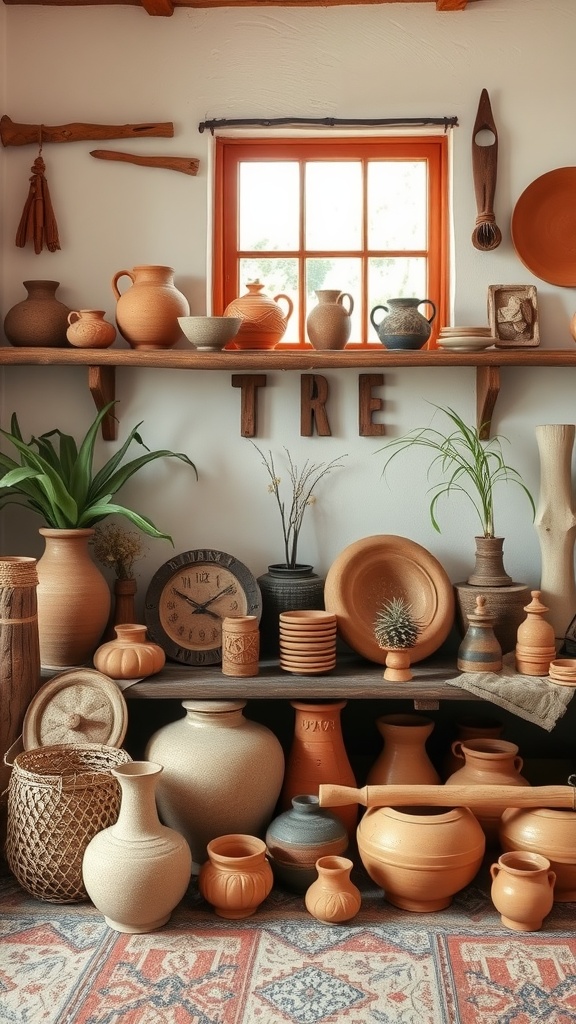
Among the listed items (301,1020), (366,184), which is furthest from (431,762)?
(366,184)

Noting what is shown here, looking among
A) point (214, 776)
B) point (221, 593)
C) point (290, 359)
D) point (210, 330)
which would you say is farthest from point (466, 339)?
point (214, 776)

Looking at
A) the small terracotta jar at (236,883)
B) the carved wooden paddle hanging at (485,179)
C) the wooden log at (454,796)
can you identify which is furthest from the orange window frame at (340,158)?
the small terracotta jar at (236,883)

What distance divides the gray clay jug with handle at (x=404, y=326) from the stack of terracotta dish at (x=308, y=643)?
949 mm

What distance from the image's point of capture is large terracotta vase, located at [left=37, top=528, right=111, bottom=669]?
311 cm

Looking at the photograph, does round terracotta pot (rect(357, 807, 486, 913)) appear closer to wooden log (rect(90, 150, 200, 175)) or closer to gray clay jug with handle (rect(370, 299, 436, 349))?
gray clay jug with handle (rect(370, 299, 436, 349))

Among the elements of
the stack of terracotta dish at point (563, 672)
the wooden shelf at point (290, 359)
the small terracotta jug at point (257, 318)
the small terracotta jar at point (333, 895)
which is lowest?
the small terracotta jar at point (333, 895)

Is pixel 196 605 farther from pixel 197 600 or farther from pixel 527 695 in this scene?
pixel 527 695

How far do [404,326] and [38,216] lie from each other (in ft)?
4.46

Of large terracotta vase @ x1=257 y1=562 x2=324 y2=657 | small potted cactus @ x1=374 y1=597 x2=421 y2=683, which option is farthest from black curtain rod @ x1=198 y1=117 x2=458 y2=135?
small potted cactus @ x1=374 y1=597 x2=421 y2=683

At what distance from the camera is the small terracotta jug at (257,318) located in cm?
323

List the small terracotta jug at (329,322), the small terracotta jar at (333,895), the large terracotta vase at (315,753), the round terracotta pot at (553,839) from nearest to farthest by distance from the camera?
the small terracotta jar at (333,895) < the round terracotta pot at (553,839) < the large terracotta vase at (315,753) < the small terracotta jug at (329,322)

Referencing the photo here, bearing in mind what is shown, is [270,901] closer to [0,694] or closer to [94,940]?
[94,940]

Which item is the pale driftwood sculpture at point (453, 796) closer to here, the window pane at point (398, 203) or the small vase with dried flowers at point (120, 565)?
the small vase with dried flowers at point (120, 565)

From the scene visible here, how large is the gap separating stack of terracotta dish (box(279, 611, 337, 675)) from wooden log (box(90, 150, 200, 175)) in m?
1.63
